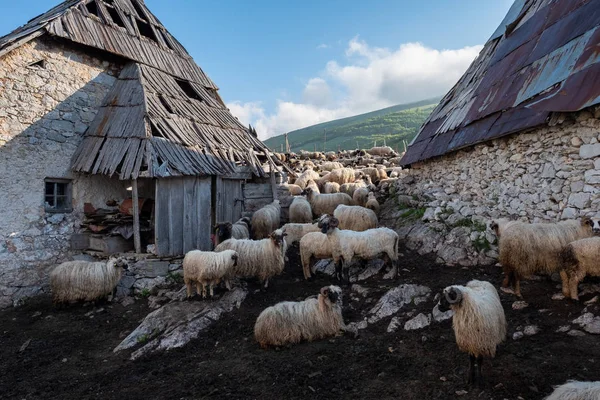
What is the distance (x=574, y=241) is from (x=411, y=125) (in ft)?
275

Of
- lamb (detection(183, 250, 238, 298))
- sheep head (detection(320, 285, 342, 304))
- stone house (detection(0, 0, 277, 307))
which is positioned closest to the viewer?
sheep head (detection(320, 285, 342, 304))

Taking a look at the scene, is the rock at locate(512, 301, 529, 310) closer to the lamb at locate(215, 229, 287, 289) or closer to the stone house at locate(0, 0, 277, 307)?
the lamb at locate(215, 229, 287, 289)

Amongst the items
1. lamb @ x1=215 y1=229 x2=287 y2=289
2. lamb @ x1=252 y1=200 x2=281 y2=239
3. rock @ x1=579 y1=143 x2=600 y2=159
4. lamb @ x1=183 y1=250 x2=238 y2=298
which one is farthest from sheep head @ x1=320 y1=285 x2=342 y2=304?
lamb @ x1=252 y1=200 x2=281 y2=239

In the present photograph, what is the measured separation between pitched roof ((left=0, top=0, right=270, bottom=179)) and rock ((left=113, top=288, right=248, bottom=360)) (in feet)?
12.7

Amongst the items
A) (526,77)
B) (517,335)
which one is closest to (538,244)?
(517,335)

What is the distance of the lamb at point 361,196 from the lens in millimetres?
14266

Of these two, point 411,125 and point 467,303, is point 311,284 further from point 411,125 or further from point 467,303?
point 411,125

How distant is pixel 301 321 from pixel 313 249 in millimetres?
2853

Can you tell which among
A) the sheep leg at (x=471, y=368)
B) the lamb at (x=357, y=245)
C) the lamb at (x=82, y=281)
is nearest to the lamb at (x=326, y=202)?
the lamb at (x=357, y=245)

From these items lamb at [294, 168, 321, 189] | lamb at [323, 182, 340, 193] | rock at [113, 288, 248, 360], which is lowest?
rock at [113, 288, 248, 360]

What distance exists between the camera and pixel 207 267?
8.57 m

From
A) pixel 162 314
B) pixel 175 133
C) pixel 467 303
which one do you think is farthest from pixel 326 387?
pixel 175 133

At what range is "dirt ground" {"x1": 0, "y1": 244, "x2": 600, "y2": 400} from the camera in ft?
15.5

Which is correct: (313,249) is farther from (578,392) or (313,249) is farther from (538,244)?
(578,392)
